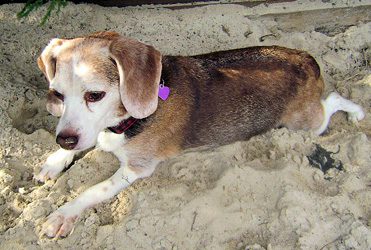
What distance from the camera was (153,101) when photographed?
319cm

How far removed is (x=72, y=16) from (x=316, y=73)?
2.40 m

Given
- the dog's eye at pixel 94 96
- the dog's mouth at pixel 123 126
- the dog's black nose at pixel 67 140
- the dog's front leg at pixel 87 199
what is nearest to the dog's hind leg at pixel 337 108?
the dog's front leg at pixel 87 199

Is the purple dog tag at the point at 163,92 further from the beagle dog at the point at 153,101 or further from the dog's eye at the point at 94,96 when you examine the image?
the dog's eye at the point at 94,96

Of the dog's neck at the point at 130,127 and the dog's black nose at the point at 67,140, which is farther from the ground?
the dog's black nose at the point at 67,140

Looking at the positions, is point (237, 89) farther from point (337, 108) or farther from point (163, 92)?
point (337, 108)

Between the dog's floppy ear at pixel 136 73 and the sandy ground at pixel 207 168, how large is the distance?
0.90m

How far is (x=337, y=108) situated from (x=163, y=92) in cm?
177

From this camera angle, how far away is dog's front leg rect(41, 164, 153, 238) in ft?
11.5

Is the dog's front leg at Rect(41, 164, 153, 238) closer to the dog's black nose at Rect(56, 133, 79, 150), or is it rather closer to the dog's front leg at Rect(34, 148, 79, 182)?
the dog's front leg at Rect(34, 148, 79, 182)

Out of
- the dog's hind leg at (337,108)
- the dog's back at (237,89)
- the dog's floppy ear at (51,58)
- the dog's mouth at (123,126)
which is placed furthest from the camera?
the dog's hind leg at (337,108)

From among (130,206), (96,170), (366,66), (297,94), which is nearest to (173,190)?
(130,206)

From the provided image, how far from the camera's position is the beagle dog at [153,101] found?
3.06 metres

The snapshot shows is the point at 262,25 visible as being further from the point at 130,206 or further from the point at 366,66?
the point at 130,206

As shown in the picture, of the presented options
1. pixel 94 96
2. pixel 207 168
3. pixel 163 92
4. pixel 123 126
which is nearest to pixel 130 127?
pixel 123 126
